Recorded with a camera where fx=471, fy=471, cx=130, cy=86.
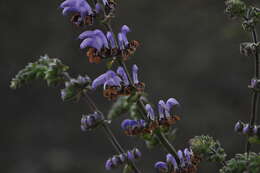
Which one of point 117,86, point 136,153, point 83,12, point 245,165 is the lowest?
point 245,165

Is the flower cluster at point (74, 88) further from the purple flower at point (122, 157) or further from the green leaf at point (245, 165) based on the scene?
the green leaf at point (245, 165)

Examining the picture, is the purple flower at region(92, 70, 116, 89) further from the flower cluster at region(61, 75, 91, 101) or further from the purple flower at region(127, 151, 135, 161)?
the purple flower at region(127, 151, 135, 161)

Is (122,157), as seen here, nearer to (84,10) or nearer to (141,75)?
(84,10)

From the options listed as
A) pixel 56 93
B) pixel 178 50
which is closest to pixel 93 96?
pixel 56 93

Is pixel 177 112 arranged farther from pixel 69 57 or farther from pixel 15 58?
pixel 15 58

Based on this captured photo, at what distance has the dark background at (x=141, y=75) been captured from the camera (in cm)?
258

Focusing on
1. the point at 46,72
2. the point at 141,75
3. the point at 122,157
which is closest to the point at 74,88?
the point at 46,72

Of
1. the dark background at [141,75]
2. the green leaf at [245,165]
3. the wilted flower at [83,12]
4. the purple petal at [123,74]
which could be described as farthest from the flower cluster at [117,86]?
the dark background at [141,75]

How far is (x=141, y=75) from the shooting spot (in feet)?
8.73

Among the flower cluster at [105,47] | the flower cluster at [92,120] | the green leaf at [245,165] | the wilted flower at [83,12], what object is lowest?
the green leaf at [245,165]

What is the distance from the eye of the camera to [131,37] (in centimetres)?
268

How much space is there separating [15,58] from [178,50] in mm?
951

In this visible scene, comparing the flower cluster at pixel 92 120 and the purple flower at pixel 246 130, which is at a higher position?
the flower cluster at pixel 92 120

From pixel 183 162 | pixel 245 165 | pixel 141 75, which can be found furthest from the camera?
pixel 141 75
